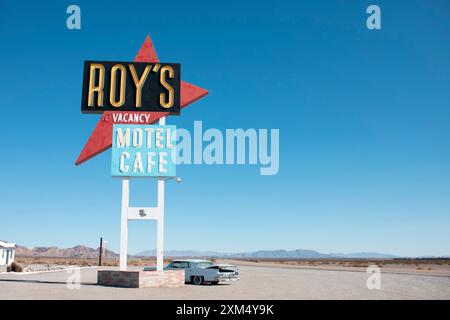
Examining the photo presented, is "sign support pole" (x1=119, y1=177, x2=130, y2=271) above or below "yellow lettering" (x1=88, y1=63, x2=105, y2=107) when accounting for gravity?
below

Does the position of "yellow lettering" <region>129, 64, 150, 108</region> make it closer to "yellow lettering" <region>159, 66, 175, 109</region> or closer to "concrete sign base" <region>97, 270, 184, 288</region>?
"yellow lettering" <region>159, 66, 175, 109</region>

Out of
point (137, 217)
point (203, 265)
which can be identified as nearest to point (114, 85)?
point (137, 217)

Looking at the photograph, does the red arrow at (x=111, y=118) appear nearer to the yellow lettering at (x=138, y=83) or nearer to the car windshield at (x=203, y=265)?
the yellow lettering at (x=138, y=83)

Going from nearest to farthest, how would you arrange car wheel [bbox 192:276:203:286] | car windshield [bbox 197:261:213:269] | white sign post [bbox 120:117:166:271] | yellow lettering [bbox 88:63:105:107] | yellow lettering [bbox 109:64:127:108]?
white sign post [bbox 120:117:166:271] < yellow lettering [bbox 88:63:105:107] < yellow lettering [bbox 109:64:127:108] < car wheel [bbox 192:276:203:286] < car windshield [bbox 197:261:213:269]

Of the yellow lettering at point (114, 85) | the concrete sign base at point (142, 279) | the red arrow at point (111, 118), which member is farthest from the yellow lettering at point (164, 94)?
the concrete sign base at point (142, 279)

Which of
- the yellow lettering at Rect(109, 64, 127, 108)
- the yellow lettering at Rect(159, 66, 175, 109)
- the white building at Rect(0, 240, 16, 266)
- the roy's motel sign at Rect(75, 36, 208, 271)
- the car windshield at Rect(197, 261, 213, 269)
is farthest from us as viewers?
the white building at Rect(0, 240, 16, 266)

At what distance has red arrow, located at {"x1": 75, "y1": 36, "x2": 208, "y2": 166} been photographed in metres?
23.4

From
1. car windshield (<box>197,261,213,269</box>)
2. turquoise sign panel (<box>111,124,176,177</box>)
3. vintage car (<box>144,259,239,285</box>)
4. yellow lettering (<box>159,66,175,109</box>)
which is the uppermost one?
yellow lettering (<box>159,66,175,109</box>)

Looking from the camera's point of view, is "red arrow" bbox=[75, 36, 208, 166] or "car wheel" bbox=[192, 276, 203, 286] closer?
"red arrow" bbox=[75, 36, 208, 166]

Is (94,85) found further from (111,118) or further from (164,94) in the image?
(164,94)

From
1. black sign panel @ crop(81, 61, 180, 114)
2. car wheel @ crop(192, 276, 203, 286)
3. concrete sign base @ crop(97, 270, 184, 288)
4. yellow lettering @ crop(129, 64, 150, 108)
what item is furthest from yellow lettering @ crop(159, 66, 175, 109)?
car wheel @ crop(192, 276, 203, 286)
